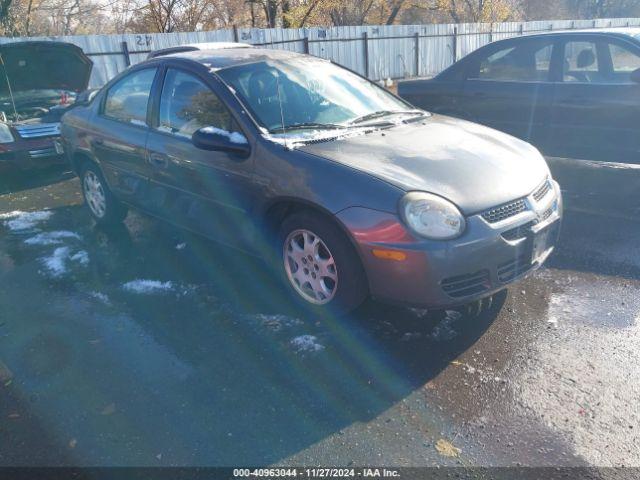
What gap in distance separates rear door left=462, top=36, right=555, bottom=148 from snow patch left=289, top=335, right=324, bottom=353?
4509 millimetres

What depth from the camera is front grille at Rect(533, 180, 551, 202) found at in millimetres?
3387

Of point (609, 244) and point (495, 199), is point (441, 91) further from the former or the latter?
point (495, 199)

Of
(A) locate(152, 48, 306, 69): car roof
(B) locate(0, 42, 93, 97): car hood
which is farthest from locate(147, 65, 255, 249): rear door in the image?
(B) locate(0, 42, 93, 97): car hood

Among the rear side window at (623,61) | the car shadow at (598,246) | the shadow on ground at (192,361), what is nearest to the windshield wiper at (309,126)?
the shadow on ground at (192,361)

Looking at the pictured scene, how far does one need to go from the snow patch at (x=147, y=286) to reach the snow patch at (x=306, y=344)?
1320mm

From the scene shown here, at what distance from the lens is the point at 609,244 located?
4680mm

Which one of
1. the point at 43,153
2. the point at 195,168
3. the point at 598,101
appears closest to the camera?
the point at 195,168

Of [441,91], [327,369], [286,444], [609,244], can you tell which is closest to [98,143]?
[327,369]

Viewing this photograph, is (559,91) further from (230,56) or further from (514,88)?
(230,56)

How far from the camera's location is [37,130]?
7.40 metres

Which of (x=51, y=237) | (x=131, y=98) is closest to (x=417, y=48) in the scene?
(x=131, y=98)

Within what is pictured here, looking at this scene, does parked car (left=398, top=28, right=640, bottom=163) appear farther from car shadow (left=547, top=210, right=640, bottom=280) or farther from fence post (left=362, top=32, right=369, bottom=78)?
fence post (left=362, top=32, right=369, bottom=78)

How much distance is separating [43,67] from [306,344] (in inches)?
275

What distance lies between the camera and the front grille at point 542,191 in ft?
11.1
